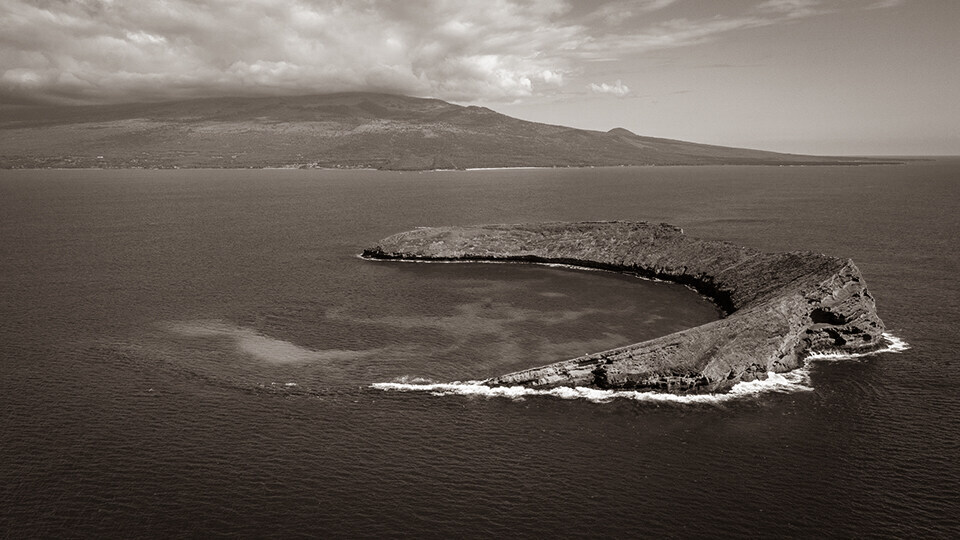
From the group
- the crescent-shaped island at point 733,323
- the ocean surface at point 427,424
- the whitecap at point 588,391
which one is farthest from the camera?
the crescent-shaped island at point 733,323

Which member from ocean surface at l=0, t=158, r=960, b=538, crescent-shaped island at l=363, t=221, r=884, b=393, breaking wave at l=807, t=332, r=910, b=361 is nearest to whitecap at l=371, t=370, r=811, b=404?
ocean surface at l=0, t=158, r=960, b=538

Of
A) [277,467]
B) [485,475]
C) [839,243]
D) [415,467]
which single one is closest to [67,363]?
[277,467]


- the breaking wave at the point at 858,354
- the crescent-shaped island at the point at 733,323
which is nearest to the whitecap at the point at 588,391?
the crescent-shaped island at the point at 733,323

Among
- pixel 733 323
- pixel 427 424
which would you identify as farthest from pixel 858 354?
pixel 427 424

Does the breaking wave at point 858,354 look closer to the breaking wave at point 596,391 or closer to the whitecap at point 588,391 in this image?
the breaking wave at point 596,391

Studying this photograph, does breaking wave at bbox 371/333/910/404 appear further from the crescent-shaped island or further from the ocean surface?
the crescent-shaped island
